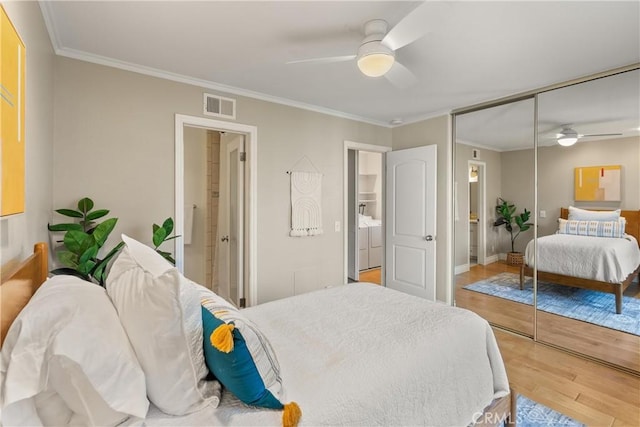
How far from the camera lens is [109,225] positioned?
210 cm

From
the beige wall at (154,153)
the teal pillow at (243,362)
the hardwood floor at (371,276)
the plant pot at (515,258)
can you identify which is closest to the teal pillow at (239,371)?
the teal pillow at (243,362)

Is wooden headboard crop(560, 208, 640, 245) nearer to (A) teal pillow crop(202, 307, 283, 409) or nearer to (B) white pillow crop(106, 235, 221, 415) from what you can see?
(A) teal pillow crop(202, 307, 283, 409)

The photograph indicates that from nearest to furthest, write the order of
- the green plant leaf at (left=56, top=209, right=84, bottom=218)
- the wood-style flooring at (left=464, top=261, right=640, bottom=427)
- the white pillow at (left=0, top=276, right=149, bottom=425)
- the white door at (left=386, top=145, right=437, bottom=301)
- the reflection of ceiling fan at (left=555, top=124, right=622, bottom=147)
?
the white pillow at (left=0, top=276, right=149, bottom=425) < the wood-style flooring at (left=464, top=261, right=640, bottom=427) < the green plant leaf at (left=56, top=209, right=84, bottom=218) < the reflection of ceiling fan at (left=555, top=124, right=622, bottom=147) < the white door at (left=386, top=145, right=437, bottom=301)

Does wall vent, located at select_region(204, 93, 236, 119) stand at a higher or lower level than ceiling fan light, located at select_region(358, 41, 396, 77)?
higher

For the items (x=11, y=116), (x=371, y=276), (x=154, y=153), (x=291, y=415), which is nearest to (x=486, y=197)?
(x=371, y=276)

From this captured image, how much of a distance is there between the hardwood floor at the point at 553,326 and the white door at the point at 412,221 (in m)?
0.46

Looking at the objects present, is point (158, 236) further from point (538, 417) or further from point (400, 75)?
point (538, 417)

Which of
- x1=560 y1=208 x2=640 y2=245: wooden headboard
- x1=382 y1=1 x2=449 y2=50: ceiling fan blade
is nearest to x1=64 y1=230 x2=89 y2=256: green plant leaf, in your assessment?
x1=382 y1=1 x2=449 y2=50: ceiling fan blade

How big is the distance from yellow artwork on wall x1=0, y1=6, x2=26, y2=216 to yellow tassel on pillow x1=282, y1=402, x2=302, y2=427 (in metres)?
1.12

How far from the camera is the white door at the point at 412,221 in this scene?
149 inches

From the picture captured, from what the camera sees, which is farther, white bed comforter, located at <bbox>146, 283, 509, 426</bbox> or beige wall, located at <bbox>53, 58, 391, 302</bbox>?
beige wall, located at <bbox>53, 58, 391, 302</bbox>

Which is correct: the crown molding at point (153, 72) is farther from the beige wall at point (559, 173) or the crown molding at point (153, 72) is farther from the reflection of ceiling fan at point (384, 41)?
the beige wall at point (559, 173)

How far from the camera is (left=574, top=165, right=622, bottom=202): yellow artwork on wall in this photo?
2520 millimetres

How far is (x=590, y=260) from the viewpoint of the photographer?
279cm
